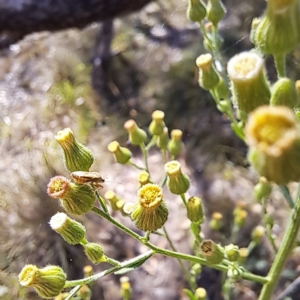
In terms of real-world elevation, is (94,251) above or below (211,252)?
above

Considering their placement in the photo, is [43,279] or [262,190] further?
[262,190]

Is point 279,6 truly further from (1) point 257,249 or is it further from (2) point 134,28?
(2) point 134,28

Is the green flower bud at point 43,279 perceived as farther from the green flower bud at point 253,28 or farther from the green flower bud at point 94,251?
the green flower bud at point 253,28

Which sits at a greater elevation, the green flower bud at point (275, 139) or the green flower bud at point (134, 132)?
the green flower bud at point (275, 139)

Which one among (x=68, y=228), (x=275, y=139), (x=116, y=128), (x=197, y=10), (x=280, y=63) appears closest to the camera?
(x=275, y=139)

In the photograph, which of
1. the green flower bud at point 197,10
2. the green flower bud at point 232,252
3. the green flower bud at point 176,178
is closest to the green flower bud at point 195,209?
the green flower bud at point 176,178

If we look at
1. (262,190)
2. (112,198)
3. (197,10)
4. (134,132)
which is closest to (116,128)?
(134,132)

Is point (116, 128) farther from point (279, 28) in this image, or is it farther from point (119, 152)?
point (279, 28)
